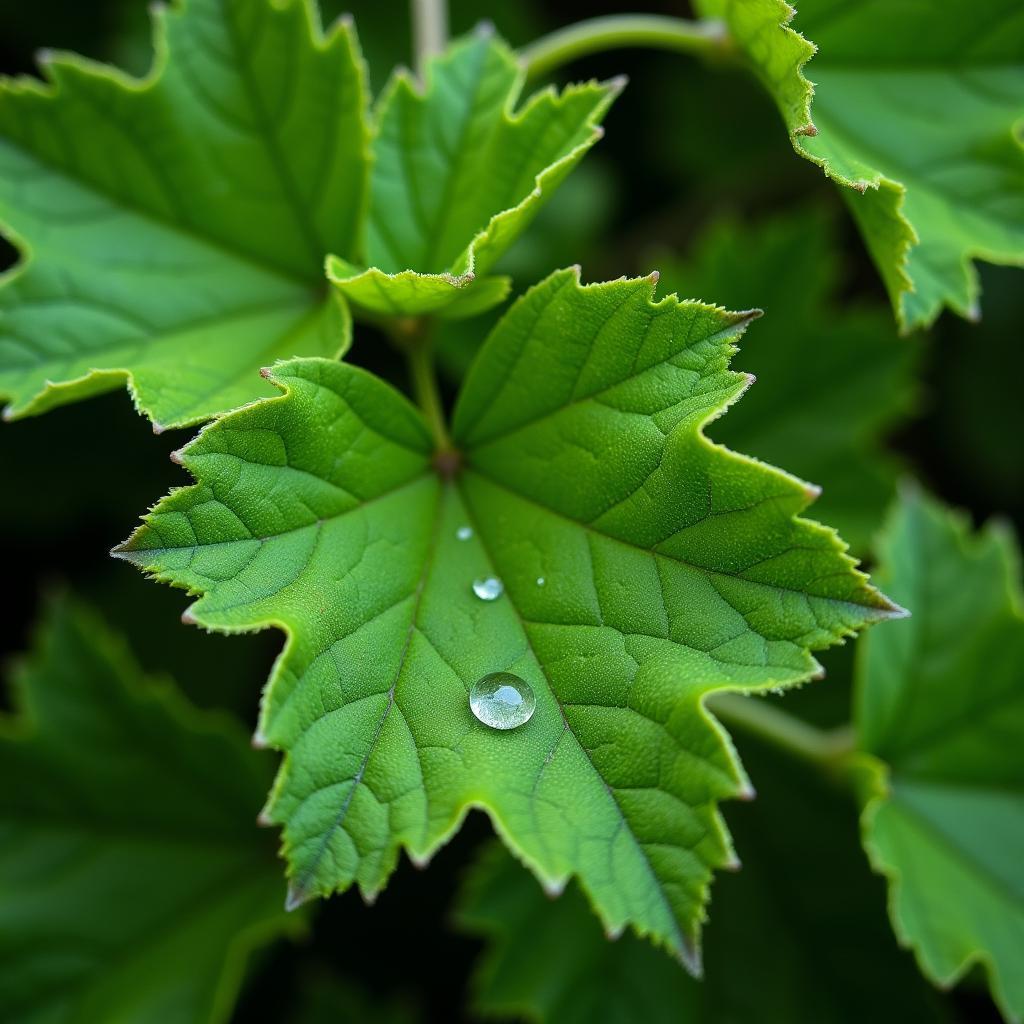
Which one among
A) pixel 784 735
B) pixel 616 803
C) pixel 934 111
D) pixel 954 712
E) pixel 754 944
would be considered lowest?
pixel 754 944

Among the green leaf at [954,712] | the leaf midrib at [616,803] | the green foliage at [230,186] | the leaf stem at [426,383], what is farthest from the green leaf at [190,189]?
the green leaf at [954,712]

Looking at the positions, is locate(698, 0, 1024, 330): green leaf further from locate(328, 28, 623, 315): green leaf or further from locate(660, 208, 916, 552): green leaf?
locate(660, 208, 916, 552): green leaf

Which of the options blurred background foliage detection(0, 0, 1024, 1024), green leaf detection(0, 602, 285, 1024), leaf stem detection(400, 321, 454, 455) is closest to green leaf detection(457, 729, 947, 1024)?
blurred background foliage detection(0, 0, 1024, 1024)

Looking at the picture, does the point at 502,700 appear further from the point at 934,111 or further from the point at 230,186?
the point at 934,111

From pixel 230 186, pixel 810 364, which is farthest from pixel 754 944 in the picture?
pixel 230 186

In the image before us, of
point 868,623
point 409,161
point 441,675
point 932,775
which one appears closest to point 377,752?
point 441,675

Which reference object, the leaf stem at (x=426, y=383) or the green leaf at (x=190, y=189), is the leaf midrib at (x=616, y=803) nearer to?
the leaf stem at (x=426, y=383)
